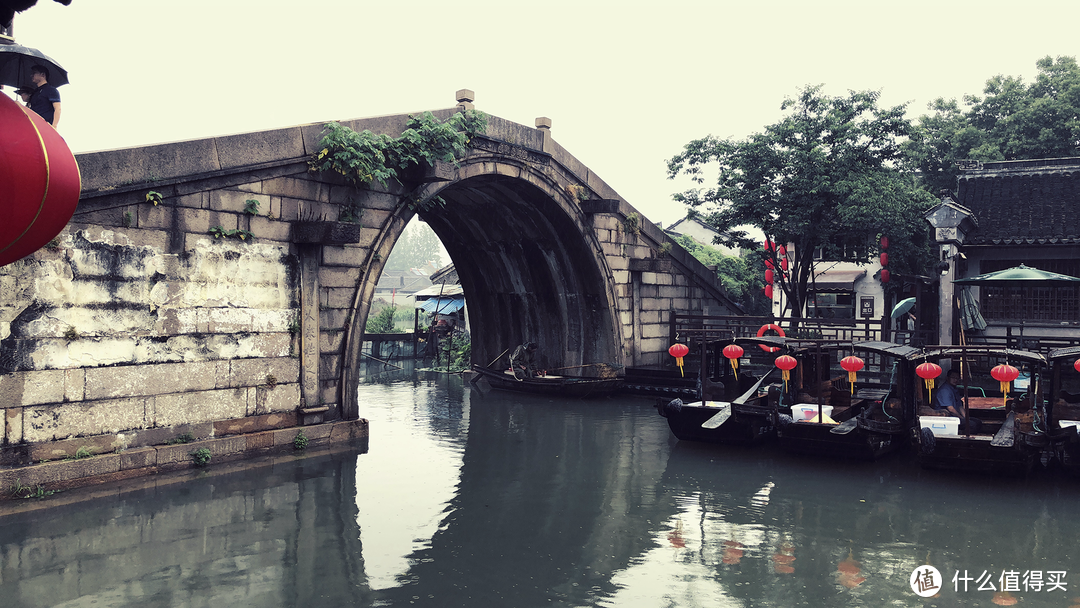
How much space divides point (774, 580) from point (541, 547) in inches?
87.6

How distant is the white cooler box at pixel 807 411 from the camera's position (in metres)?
11.7

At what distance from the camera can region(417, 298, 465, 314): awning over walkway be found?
94.2 ft

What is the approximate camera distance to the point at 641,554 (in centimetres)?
720

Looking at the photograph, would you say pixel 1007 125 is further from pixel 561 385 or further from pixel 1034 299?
pixel 561 385

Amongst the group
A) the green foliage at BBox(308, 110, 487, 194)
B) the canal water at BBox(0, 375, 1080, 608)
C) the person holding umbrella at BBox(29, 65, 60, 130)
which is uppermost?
the green foliage at BBox(308, 110, 487, 194)

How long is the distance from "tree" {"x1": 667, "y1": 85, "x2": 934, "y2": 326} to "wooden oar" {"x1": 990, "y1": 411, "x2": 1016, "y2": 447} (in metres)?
8.15

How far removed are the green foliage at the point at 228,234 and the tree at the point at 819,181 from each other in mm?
13261

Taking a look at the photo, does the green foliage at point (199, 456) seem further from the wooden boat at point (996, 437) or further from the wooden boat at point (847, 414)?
the wooden boat at point (996, 437)

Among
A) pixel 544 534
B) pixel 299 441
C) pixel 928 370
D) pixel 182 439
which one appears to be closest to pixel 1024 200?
pixel 928 370

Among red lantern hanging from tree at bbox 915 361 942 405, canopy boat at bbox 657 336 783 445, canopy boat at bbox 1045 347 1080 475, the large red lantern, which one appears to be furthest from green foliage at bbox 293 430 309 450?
canopy boat at bbox 1045 347 1080 475

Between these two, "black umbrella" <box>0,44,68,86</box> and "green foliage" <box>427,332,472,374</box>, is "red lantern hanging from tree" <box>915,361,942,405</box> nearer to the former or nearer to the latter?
"black umbrella" <box>0,44,68,86</box>

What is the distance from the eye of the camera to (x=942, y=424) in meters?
10.4

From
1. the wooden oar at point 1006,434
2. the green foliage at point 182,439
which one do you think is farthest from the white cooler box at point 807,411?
the green foliage at point 182,439

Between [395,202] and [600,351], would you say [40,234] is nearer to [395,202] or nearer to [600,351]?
[395,202]
